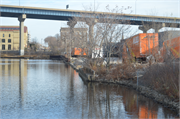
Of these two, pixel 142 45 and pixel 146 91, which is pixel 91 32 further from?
pixel 146 91

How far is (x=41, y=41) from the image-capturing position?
576ft

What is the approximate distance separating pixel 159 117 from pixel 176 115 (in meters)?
0.81

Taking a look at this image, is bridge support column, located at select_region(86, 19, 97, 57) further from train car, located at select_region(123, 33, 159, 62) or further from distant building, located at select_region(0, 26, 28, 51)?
distant building, located at select_region(0, 26, 28, 51)

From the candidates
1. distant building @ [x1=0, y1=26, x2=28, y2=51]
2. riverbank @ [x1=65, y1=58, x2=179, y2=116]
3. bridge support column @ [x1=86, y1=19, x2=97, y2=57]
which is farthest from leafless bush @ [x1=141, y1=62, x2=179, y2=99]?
distant building @ [x1=0, y1=26, x2=28, y2=51]

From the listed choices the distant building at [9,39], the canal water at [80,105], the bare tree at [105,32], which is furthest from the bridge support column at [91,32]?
the distant building at [9,39]

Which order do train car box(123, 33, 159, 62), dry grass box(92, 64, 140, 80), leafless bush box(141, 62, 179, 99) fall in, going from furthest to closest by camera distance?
train car box(123, 33, 159, 62), dry grass box(92, 64, 140, 80), leafless bush box(141, 62, 179, 99)

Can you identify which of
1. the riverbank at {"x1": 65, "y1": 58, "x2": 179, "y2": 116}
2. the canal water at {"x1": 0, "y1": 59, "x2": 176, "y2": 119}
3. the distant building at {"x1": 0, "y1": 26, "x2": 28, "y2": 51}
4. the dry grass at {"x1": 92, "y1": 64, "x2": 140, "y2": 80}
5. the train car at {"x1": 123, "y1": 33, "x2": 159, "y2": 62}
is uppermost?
the distant building at {"x1": 0, "y1": 26, "x2": 28, "y2": 51}

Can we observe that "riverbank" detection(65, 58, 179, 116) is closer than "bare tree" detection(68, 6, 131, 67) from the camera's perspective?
Yes

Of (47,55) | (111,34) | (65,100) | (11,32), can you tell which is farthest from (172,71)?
(11,32)

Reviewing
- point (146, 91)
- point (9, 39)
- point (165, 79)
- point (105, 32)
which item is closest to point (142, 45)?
point (105, 32)

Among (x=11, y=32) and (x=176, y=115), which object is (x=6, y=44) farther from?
(x=176, y=115)

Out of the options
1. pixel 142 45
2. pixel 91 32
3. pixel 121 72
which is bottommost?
pixel 121 72

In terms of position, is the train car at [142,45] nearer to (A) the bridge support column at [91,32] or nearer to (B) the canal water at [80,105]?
(A) the bridge support column at [91,32]

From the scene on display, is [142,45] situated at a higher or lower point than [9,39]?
lower
